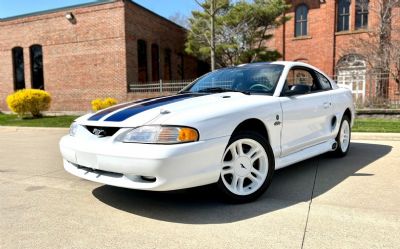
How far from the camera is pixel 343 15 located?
23484 mm

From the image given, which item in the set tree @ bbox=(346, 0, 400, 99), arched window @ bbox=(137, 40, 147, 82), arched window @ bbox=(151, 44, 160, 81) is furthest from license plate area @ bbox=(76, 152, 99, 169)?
arched window @ bbox=(151, 44, 160, 81)

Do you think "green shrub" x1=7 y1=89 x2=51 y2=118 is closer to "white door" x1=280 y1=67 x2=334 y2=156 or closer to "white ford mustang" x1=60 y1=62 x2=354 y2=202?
"white ford mustang" x1=60 y1=62 x2=354 y2=202

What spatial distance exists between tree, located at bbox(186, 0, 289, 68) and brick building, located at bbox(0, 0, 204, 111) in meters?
2.95

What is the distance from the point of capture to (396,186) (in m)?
4.24

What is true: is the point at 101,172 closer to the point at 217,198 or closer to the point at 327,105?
the point at 217,198

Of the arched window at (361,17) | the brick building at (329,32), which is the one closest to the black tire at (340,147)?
the brick building at (329,32)

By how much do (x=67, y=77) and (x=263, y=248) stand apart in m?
19.4

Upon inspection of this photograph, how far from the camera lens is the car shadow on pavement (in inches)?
134

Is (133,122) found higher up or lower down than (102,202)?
higher up

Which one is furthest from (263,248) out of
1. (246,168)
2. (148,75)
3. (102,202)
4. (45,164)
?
(148,75)

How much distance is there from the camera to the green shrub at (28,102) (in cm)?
1659

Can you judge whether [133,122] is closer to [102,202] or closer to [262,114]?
[102,202]

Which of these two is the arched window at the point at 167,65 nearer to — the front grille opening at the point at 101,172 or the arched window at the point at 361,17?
the arched window at the point at 361,17

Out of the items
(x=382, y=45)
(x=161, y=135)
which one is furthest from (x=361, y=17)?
(x=161, y=135)
